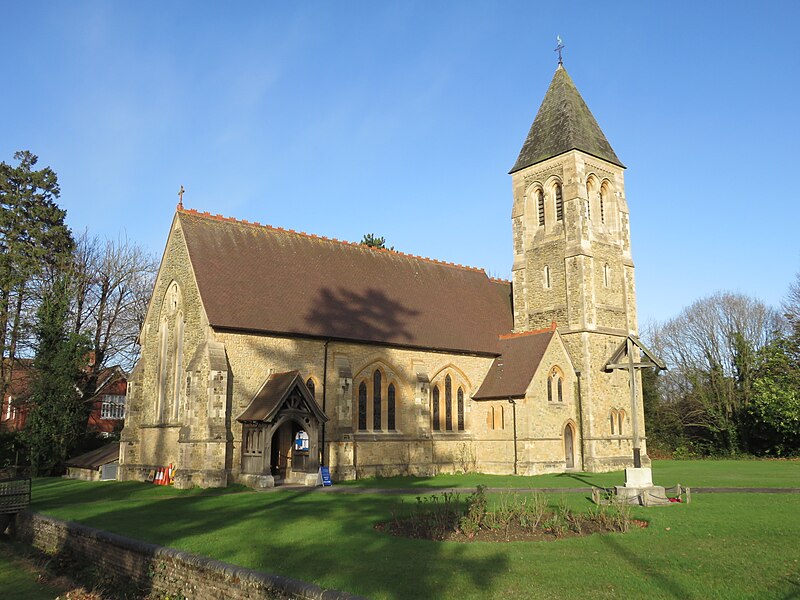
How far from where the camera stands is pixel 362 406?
92.3 feet

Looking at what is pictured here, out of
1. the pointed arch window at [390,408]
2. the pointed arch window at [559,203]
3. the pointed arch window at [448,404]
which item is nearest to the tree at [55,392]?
the pointed arch window at [390,408]

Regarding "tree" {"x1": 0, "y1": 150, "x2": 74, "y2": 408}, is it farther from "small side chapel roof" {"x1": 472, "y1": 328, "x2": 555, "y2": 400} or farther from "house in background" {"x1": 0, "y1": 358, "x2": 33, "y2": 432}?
"small side chapel roof" {"x1": 472, "y1": 328, "x2": 555, "y2": 400}

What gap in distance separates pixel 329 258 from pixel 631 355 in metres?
15.7

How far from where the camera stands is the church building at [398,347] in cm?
2458

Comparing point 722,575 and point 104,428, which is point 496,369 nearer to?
point 722,575

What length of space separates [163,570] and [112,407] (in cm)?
4086

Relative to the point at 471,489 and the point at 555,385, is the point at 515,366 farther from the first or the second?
the point at 471,489

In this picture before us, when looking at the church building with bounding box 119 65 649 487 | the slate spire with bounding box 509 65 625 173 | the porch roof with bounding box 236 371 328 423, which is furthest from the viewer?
the slate spire with bounding box 509 65 625 173

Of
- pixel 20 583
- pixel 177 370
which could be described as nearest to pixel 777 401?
pixel 177 370

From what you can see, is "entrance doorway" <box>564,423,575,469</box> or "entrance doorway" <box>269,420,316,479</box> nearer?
"entrance doorway" <box>269,420,316,479</box>

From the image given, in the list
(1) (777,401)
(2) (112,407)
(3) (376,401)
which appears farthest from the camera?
(2) (112,407)

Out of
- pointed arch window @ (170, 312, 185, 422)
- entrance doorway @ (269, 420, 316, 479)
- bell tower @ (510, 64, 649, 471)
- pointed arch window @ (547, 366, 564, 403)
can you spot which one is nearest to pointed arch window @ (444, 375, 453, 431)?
pointed arch window @ (547, 366, 564, 403)

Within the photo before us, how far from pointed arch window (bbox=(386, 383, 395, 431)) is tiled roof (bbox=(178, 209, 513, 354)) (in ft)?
7.12

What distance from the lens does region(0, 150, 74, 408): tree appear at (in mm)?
37188
